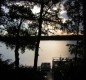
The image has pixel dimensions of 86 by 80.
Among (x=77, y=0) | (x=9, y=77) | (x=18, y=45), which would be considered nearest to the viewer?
(x=9, y=77)

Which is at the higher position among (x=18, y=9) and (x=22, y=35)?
(x=18, y=9)

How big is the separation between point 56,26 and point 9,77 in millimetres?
16611

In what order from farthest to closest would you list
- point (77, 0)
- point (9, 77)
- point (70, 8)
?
point (70, 8) → point (77, 0) → point (9, 77)

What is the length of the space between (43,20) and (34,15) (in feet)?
3.94

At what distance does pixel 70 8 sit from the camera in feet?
87.7

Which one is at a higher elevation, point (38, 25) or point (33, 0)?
point (33, 0)

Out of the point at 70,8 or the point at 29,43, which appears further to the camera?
the point at 29,43

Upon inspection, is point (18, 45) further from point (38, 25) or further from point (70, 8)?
point (70, 8)

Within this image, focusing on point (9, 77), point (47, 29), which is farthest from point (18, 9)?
point (9, 77)

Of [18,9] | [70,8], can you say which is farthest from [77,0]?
[18,9]

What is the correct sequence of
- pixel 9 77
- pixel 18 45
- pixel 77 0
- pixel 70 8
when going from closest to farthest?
pixel 9 77, pixel 77 0, pixel 70 8, pixel 18 45

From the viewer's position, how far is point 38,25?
27.8 m

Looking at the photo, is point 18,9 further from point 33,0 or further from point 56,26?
point 56,26

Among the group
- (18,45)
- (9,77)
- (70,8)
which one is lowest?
(9,77)
